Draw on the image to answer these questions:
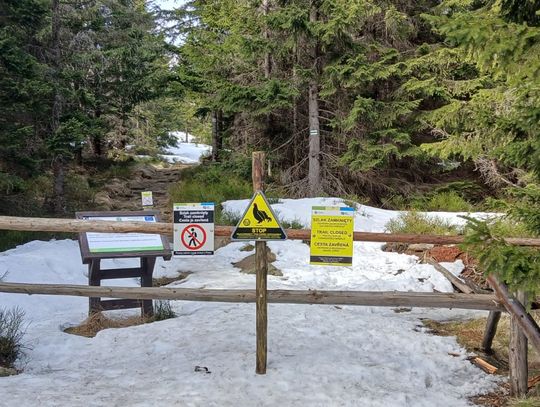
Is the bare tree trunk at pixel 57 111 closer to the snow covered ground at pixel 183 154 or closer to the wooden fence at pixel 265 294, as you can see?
the wooden fence at pixel 265 294

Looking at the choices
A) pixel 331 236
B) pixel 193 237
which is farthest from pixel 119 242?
pixel 331 236

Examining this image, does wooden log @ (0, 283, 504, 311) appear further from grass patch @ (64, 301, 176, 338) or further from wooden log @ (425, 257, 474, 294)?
wooden log @ (425, 257, 474, 294)

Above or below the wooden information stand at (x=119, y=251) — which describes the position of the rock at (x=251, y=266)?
below

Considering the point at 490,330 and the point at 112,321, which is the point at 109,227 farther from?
the point at 490,330

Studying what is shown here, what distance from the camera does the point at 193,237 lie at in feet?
14.0

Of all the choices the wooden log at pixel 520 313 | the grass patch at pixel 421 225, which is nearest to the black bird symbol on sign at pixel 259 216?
the wooden log at pixel 520 313

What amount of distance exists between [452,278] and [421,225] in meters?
2.34

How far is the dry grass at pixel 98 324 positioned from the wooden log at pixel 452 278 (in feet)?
14.8

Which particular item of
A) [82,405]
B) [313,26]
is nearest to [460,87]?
[313,26]

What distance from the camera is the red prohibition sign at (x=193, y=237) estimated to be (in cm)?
426

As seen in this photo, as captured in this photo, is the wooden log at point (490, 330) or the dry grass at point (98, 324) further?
the dry grass at point (98, 324)

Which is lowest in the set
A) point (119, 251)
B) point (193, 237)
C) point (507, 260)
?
point (119, 251)

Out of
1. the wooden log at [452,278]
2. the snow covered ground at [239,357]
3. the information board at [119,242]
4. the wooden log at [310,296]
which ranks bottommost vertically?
the snow covered ground at [239,357]

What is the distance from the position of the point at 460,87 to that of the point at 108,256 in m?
10.4
